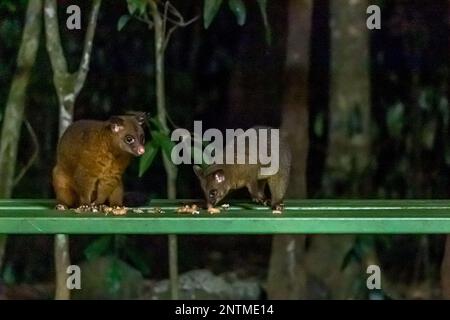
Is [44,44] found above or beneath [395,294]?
above

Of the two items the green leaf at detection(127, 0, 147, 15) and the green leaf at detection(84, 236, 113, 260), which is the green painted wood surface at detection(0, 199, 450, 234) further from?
the green leaf at detection(127, 0, 147, 15)

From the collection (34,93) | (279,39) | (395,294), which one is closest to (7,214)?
(34,93)

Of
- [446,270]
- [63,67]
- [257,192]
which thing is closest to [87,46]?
[63,67]

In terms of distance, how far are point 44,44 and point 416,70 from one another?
1.38m

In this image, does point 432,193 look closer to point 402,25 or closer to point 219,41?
point 402,25

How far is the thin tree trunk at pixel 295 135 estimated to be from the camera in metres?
4.02

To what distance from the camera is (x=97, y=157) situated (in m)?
3.33

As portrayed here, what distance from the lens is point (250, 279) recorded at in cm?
411

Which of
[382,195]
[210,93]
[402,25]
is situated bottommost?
[382,195]

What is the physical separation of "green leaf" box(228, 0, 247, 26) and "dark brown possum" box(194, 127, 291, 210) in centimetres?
67

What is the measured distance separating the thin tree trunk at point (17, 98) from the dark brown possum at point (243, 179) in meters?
0.93

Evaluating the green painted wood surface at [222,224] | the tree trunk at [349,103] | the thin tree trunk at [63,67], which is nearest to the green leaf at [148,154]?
the thin tree trunk at [63,67]

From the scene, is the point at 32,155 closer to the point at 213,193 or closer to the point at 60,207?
the point at 60,207

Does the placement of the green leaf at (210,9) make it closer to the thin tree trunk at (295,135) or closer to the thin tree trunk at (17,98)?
the thin tree trunk at (295,135)
